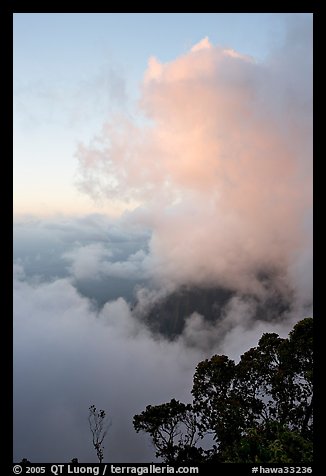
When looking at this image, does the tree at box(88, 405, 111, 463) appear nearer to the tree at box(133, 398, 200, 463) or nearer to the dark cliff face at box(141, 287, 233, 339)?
the tree at box(133, 398, 200, 463)

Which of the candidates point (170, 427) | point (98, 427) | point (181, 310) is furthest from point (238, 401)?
point (181, 310)

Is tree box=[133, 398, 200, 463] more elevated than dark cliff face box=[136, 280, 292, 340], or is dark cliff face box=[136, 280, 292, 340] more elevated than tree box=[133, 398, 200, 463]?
dark cliff face box=[136, 280, 292, 340]

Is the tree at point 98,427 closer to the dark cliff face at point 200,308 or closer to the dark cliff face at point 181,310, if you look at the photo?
the dark cliff face at point 200,308

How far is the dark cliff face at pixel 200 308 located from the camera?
91.5 meters

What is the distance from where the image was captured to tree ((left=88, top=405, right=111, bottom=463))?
32.2 feet

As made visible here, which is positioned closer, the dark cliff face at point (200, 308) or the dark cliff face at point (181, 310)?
the dark cliff face at point (200, 308)

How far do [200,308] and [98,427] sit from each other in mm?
97460

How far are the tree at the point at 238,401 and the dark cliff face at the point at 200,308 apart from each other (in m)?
80.0

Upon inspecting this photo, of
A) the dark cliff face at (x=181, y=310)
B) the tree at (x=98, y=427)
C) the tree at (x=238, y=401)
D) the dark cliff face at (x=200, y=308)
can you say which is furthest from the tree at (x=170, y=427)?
the dark cliff face at (x=181, y=310)

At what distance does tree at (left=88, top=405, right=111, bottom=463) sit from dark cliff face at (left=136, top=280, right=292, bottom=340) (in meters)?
80.7

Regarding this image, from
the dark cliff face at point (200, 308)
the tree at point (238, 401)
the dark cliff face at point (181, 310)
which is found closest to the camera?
the tree at point (238, 401)

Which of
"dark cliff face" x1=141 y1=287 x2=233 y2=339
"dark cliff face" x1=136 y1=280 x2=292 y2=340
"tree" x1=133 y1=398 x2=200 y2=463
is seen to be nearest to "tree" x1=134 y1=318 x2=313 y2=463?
"tree" x1=133 y1=398 x2=200 y2=463
